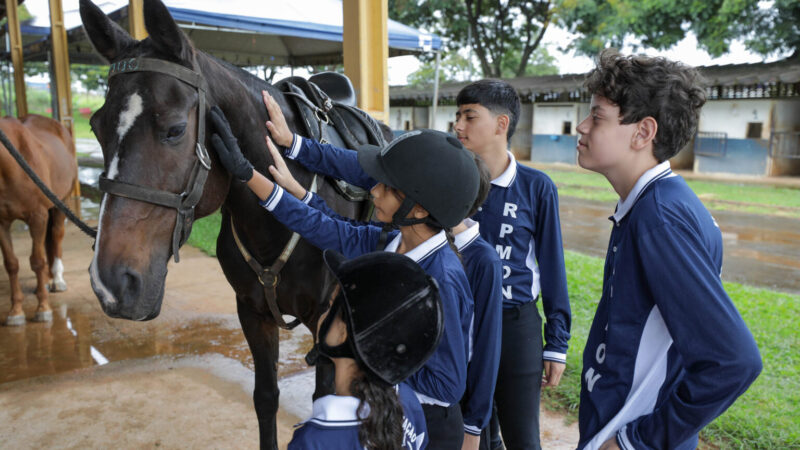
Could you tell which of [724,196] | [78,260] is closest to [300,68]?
[78,260]

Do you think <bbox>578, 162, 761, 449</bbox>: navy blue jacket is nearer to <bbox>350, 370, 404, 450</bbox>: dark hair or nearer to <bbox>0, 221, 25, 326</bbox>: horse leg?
<bbox>350, 370, 404, 450</bbox>: dark hair

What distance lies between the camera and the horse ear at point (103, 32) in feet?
5.80

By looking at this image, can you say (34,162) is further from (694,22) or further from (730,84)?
(694,22)

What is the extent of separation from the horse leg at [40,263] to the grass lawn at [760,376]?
4.08m

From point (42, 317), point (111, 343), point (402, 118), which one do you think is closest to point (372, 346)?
point (111, 343)

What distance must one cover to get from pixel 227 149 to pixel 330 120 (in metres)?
0.89

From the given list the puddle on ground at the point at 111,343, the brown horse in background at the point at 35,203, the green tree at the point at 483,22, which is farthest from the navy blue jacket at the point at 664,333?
the green tree at the point at 483,22

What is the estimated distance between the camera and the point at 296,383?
354cm

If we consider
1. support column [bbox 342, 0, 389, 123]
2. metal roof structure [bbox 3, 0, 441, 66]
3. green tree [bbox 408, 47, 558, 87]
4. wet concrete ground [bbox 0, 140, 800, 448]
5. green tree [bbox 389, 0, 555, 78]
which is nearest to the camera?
wet concrete ground [bbox 0, 140, 800, 448]

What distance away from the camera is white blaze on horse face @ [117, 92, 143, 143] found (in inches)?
62.4

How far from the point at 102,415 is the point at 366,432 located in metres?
2.57

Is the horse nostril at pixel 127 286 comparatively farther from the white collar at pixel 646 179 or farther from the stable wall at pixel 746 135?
the stable wall at pixel 746 135

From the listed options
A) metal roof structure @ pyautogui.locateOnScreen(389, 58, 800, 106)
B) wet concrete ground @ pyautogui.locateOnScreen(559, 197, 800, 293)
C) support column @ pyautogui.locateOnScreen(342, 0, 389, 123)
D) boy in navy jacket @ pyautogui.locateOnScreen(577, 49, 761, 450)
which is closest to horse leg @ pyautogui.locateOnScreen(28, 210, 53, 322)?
support column @ pyautogui.locateOnScreen(342, 0, 389, 123)

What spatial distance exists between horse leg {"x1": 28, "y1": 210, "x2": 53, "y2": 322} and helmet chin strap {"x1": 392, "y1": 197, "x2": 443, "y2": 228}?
14.3ft
